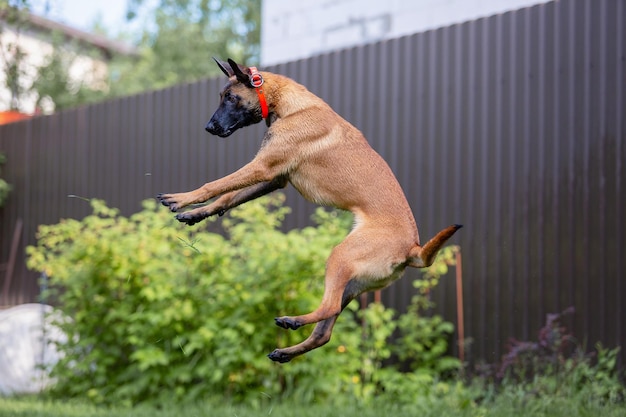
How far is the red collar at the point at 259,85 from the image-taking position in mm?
3370

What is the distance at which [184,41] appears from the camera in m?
25.9

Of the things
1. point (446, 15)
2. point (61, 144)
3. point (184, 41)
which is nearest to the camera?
point (446, 15)

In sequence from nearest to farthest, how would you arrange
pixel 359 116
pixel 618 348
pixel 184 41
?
pixel 618 348 → pixel 359 116 → pixel 184 41

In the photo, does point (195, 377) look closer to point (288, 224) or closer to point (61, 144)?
point (288, 224)

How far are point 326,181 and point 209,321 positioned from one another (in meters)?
2.75

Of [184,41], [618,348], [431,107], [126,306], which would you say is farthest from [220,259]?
[184,41]

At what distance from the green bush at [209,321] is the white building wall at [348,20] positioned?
268 centimetres

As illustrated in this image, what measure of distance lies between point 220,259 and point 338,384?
4.00 feet

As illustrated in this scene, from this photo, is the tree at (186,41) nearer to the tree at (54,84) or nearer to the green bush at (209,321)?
the tree at (54,84)

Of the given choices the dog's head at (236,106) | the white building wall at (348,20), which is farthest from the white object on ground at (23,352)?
the dog's head at (236,106)

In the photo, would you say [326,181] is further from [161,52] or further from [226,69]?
[161,52]

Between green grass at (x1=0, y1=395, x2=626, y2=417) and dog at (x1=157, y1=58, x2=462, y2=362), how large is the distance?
1.84 m

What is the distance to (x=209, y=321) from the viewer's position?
5.84 meters

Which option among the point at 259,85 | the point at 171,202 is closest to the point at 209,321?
the point at 171,202
